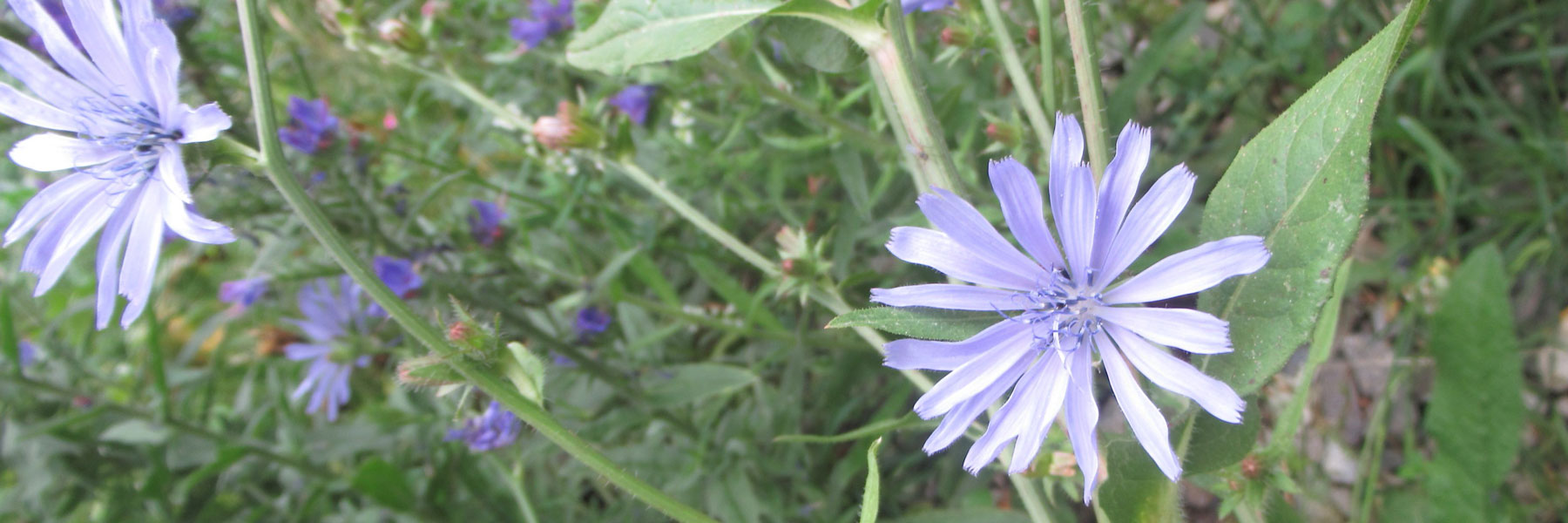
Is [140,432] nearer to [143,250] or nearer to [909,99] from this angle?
[143,250]

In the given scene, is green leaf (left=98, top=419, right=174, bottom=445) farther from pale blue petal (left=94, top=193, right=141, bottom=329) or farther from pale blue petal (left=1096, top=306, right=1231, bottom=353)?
pale blue petal (left=1096, top=306, right=1231, bottom=353)

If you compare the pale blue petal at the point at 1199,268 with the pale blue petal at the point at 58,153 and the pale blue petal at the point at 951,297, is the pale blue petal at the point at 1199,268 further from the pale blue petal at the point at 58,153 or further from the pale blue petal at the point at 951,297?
the pale blue petal at the point at 58,153

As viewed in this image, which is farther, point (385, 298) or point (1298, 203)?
point (385, 298)

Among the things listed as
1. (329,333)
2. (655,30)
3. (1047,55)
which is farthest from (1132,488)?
(329,333)

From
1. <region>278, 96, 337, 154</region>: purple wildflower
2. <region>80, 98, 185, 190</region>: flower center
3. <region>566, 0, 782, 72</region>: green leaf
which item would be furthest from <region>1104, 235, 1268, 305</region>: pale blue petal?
<region>278, 96, 337, 154</region>: purple wildflower

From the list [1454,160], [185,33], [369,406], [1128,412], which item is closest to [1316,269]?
[1128,412]

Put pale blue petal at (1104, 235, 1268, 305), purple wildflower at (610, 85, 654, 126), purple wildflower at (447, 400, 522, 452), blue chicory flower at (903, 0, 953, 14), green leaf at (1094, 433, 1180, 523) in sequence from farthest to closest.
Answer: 1. purple wildflower at (610, 85, 654, 126)
2. purple wildflower at (447, 400, 522, 452)
3. blue chicory flower at (903, 0, 953, 14)
4. green leaf at (1094, 433, 1180, 523)
5. pale blue petal at (1104, 235, 1268, 305)
